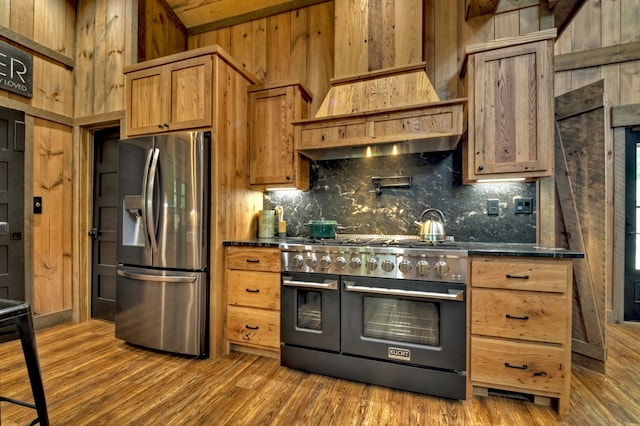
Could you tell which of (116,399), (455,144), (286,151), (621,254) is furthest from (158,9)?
(621,254)

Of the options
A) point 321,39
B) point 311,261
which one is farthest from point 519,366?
point 321,39

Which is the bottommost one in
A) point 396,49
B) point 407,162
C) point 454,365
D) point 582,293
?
point 454,365

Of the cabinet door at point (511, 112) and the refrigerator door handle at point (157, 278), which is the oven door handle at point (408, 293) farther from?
the refrigerator door handle at point (157, 278)

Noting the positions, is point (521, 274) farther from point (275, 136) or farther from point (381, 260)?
point (275, 136)

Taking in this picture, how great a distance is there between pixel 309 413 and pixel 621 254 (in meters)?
3.49

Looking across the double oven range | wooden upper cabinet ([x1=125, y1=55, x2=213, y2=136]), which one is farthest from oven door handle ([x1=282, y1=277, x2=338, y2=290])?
wooden upper cabinet ([x1=125, y1=55, x2=213, y2=136])

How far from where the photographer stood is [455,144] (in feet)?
7.96

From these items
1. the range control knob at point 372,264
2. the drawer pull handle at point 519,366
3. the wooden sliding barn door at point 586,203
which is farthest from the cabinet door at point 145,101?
the wooden sliding barn door at point 586,203

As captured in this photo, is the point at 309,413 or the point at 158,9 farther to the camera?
the point at 158,9

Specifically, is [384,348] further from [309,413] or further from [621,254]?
[621,254]

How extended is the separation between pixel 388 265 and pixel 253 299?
1138 millimetres

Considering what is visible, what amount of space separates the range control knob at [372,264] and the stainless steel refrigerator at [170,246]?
4.33 ft

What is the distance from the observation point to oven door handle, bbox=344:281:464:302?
1.83 meters

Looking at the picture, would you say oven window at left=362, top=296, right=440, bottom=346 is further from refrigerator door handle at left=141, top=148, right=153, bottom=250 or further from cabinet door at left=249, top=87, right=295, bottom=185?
refrigerator door handle at left=141, top=148, right=153, bottom=250
